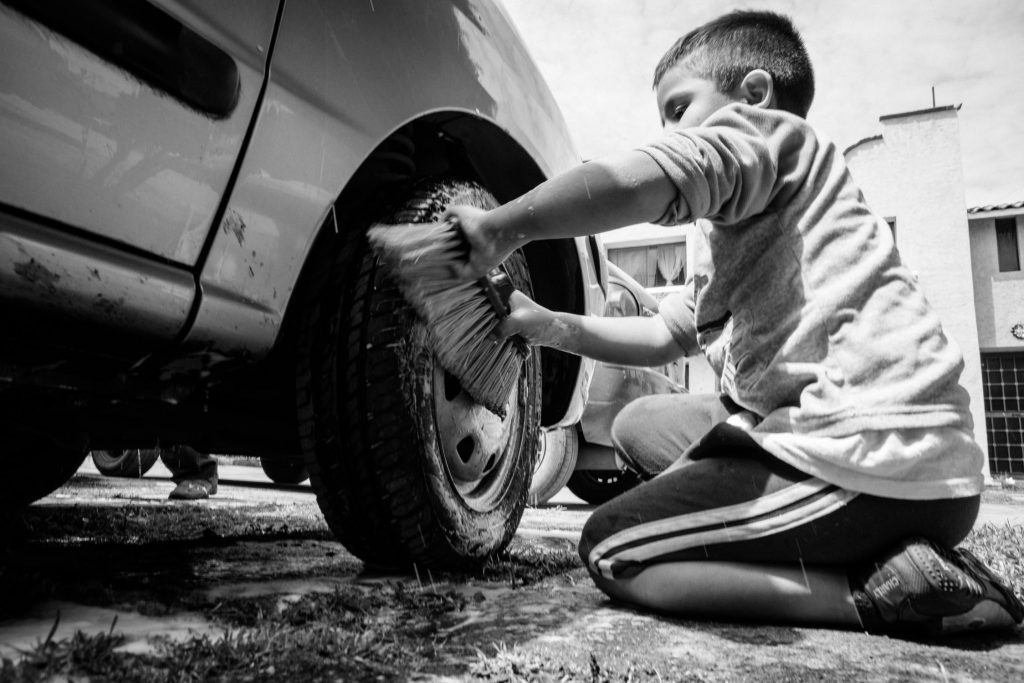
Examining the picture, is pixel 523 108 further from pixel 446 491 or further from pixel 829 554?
pixel 829 554

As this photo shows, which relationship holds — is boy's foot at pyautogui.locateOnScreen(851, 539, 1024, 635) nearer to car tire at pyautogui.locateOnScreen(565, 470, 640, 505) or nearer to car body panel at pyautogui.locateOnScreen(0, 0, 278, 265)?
car body panel at pyautogui.locateOnScreen(0, 0, 278, 265)

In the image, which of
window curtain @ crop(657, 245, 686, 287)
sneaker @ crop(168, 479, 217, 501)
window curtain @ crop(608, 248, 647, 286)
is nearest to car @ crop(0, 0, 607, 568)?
sneaker @ crop(168, 479, 217, 501)

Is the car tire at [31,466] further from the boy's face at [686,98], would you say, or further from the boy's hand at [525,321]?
the boy's face at [686,98]

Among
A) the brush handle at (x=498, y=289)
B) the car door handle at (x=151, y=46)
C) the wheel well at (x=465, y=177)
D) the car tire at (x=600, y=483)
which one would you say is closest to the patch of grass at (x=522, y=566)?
the wheel well at (x=465, y=177)


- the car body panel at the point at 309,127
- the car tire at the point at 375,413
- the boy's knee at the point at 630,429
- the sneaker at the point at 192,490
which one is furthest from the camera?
the sneaker at the point at 192,490

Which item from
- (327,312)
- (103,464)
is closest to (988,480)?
(103,464)

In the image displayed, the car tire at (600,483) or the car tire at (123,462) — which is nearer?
the car tire at (600,483)

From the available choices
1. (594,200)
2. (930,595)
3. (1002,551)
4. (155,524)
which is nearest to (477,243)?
(594,200)

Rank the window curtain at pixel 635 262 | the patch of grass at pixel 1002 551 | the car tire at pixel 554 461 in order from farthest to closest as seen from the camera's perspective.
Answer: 1. the window curtain at pixel 635 262
2. the car tire at pixel 554 461
3. the patch of grass at pixel 1002 551

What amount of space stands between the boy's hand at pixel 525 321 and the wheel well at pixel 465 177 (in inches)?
14.1

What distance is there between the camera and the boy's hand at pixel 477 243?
1235mm

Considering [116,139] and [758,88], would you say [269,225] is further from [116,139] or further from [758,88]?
[758,88]

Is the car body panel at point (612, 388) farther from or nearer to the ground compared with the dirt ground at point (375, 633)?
farther from the ground

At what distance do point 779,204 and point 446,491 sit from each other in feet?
2.99
